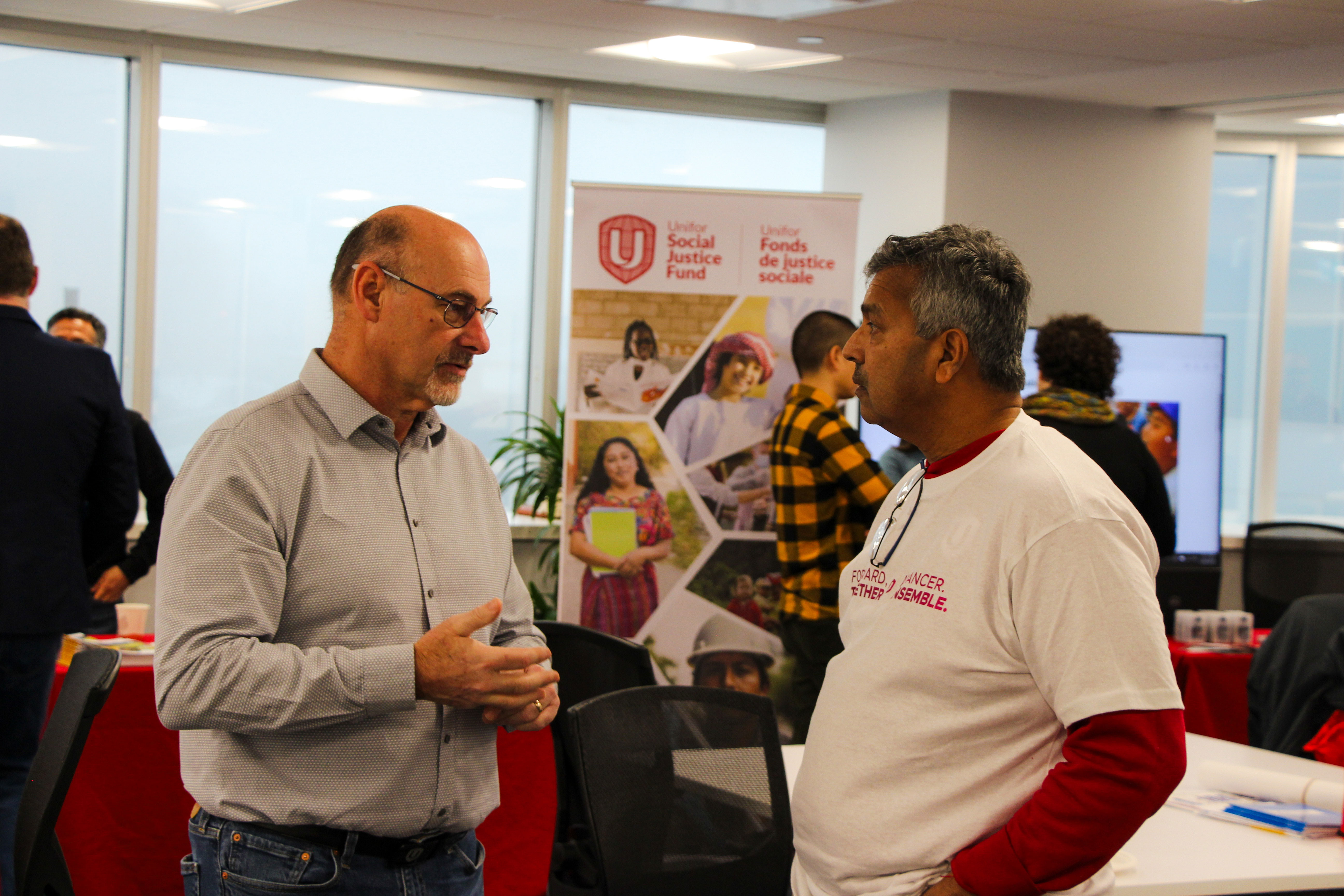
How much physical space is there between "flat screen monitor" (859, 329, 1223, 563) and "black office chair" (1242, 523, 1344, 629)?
12.7 inches

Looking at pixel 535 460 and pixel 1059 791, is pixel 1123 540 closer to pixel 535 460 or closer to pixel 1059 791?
pixel 1059 791

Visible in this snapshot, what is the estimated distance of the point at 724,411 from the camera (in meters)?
4.41

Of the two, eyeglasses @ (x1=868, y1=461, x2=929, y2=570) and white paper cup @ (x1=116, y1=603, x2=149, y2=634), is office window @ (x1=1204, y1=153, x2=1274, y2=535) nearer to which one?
white paper cup @ (x1=116, y1=603, x2=149, y2=634)

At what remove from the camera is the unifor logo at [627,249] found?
440 cm

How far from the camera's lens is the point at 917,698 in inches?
56.4

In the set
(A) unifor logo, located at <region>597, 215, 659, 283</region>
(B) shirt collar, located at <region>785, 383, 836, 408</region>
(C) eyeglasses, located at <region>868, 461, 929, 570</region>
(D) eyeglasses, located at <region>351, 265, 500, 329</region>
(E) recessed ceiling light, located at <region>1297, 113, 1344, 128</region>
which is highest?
(E) recessed ceiling light, located at <region>1297, 113, 1344, 128</region>

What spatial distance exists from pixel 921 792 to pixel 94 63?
5.46 metres

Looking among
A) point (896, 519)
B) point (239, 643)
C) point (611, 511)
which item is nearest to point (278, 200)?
point (611, 511)

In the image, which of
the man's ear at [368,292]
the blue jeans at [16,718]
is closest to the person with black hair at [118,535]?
the blue jeans at [16,718]

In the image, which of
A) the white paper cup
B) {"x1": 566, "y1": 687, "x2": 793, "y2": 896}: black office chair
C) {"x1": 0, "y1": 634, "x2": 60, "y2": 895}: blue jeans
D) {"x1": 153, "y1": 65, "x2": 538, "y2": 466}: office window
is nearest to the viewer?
{"x1": 566, "y1": 687, "x2": 793, "y2": 896}: black office chair

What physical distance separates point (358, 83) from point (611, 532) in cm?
292

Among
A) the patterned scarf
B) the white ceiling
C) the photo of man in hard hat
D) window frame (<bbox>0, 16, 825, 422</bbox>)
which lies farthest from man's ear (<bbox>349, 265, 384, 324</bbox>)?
window frame (<bbox>0, 16, 825, 422</bbox>)

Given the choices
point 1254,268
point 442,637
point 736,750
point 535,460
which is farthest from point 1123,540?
point 1254,268

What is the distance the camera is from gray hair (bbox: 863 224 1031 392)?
146 centimetres
